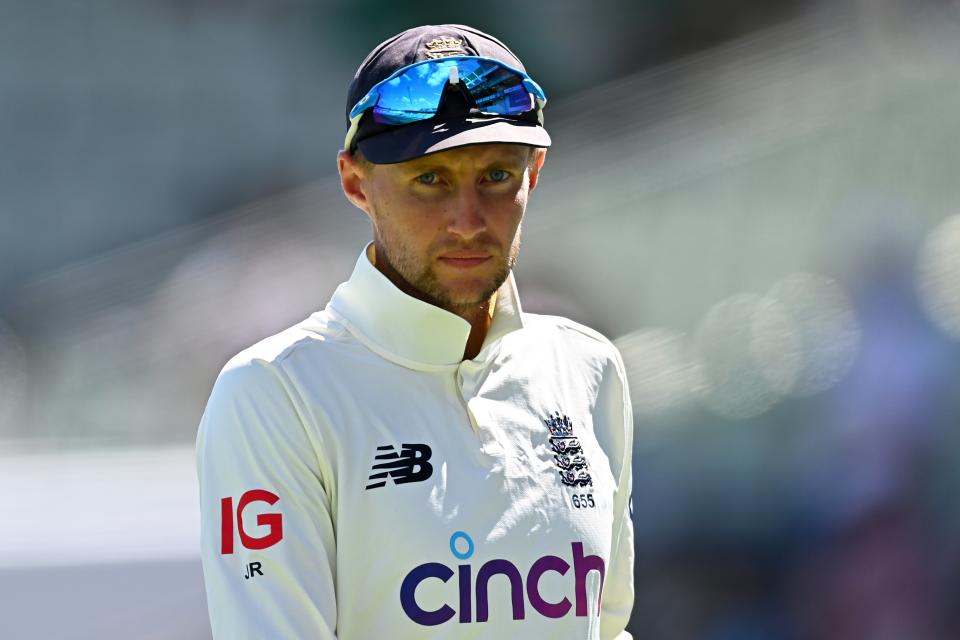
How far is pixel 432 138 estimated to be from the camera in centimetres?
121

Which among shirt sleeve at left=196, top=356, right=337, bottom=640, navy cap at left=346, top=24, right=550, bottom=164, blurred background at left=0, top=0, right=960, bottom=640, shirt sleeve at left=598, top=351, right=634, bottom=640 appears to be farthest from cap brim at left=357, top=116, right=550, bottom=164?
blurred background at left=0, top=0, right=960, bottom=640

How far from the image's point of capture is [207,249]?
3312 millimetres

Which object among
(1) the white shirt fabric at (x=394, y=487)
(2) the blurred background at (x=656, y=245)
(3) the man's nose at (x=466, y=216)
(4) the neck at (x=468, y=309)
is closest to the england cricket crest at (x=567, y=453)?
(1) the white shirt fabric at (x=394, y=487)

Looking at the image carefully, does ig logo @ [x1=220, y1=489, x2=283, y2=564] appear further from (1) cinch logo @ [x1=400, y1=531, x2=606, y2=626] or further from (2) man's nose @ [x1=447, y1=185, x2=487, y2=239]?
(2) man's nose @ [x1=447, y1=185, x2=487, y2=239]

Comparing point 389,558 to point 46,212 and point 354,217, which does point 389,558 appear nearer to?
point 354,217

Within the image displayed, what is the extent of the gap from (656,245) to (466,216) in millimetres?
2363

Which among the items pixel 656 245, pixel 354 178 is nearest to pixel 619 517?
pixel 354 178

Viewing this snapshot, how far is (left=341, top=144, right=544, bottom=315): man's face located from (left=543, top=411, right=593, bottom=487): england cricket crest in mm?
166

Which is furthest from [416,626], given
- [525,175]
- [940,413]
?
[940,413]

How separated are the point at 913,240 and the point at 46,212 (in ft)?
8.11

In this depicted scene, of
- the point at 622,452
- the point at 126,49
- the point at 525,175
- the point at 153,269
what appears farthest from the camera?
the point at 126,49

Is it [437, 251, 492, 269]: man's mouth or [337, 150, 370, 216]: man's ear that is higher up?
[337, 150, 370, 216]: man's ear

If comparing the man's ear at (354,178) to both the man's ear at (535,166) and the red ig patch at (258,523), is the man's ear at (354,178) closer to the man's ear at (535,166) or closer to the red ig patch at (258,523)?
the man's ear at (535,166)

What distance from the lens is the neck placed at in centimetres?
132
